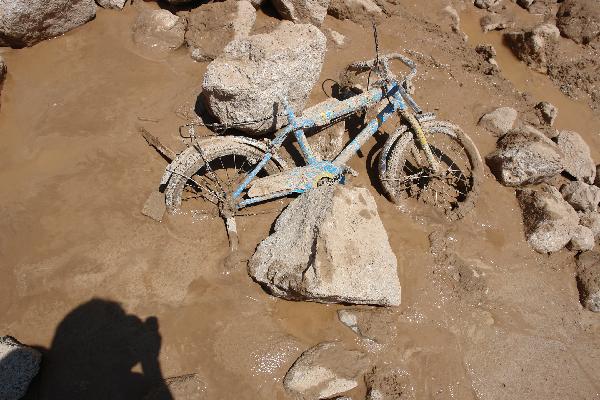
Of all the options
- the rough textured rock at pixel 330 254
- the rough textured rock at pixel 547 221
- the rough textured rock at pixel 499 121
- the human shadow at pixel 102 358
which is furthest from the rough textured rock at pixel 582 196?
the human shadow at pixel 102 358

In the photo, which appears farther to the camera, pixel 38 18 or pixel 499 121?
pixel 499 121

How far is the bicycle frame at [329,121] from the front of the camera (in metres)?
4.16

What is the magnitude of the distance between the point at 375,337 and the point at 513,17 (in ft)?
22.6

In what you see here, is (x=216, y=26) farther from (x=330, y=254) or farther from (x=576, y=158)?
(x=576, y=158)

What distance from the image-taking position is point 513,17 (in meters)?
7.77

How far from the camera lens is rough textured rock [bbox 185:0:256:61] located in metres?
5.51

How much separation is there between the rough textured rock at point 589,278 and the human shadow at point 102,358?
4.59 m

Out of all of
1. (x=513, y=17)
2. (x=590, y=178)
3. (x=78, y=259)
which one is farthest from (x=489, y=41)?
(x=78, y=259)

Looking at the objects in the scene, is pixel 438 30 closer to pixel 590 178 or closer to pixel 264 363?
pixel 590 178

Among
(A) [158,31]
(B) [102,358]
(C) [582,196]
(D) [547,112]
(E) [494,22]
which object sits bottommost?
(B) [102,358]

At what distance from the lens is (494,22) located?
757 centimetres

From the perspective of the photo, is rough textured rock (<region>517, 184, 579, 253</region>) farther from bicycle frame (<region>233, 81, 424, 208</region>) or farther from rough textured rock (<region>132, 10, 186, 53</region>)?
rough textured rock (<region>132, 10, 186, 53</region>)

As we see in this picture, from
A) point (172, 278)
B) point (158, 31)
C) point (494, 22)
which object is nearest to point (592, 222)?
A: point (494, 22)

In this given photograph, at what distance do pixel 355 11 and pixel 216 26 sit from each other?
7.46ft
